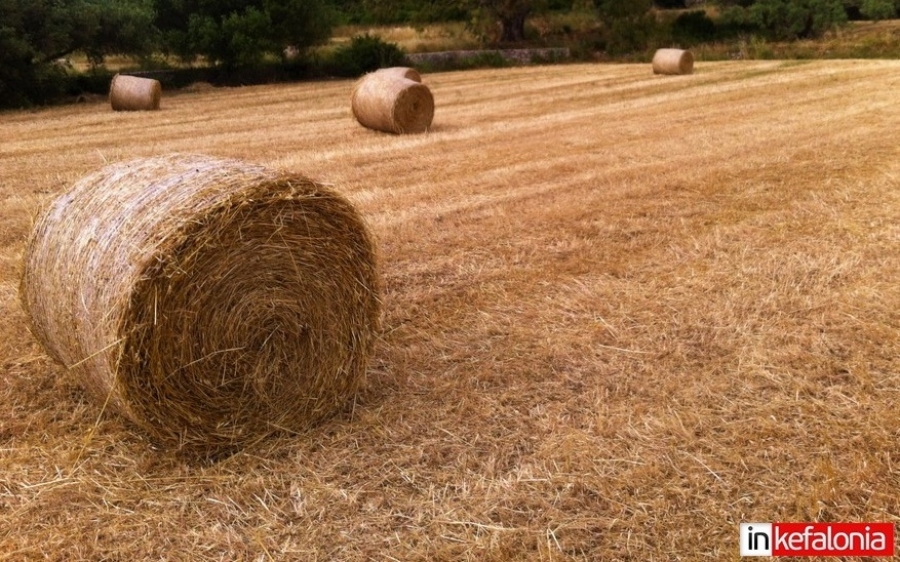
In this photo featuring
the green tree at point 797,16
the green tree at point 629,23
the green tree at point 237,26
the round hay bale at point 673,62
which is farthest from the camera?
the green tree at point 629,23

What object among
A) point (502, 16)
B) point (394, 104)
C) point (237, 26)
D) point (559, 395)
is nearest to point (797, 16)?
point (502, 16)

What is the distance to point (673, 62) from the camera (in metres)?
19.7

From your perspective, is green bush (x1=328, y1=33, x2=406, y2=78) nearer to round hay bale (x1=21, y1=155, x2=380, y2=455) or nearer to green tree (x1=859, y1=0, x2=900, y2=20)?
green tree (x1=859, y1=0, x2=900, y2=20)

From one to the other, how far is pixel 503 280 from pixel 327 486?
8.68 ft

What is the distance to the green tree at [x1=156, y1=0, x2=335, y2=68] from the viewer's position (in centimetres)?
2138

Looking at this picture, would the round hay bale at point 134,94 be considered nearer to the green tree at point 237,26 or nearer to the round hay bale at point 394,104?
the green tree at point 237,26

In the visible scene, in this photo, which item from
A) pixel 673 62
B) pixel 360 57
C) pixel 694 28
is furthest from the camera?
pixel 694 28

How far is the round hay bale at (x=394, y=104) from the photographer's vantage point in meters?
11.9

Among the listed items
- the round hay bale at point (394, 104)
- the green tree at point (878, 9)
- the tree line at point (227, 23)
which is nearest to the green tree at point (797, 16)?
the tree line at point (227, 23)

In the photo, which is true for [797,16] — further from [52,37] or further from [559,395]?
[559,395]

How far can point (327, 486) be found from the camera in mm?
3314

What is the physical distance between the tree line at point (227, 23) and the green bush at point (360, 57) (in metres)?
1.04

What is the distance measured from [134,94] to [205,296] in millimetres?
14547

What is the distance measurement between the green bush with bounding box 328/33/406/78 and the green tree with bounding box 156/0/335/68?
1.32 metres
